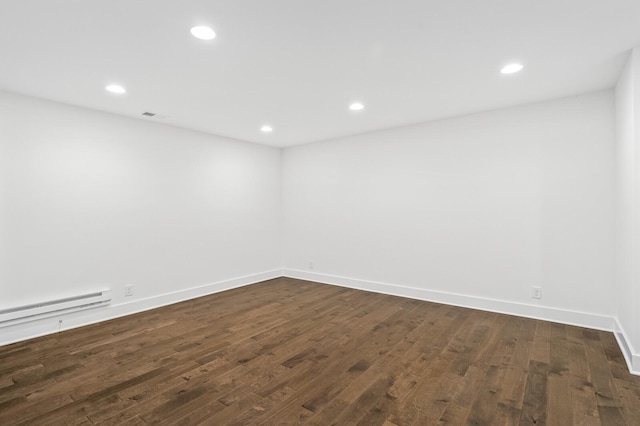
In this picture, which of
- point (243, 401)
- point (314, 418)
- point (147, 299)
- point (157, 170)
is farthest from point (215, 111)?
point (314, 418)

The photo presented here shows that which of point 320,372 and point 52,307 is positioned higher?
point 52,307

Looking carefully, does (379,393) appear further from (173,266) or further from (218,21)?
(173,266)

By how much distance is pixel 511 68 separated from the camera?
265cm

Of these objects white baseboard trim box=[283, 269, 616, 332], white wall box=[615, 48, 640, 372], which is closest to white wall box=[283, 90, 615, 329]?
white baseboard trim box=[283, 269, 616, 332]

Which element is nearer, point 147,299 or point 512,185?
point 512,185

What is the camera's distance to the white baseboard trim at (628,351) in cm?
233

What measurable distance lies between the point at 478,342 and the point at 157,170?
4.32 metres

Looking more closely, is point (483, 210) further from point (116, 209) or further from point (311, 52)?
point (116, 209)

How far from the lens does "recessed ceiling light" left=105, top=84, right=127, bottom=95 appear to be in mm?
2938

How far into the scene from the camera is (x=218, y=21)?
1.94 meters

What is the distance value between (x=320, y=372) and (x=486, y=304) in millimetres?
2527

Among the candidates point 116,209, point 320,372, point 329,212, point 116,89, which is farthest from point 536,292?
point 116,209

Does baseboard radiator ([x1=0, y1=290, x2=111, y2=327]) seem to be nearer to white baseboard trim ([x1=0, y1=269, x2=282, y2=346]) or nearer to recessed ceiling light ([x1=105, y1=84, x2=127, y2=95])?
white baseboard trim ([x1=0, y1=269, x2=282, y2=346])

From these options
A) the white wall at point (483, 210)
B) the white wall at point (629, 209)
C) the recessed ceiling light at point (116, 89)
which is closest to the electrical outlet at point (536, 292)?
the white wall at point (483, 210)
